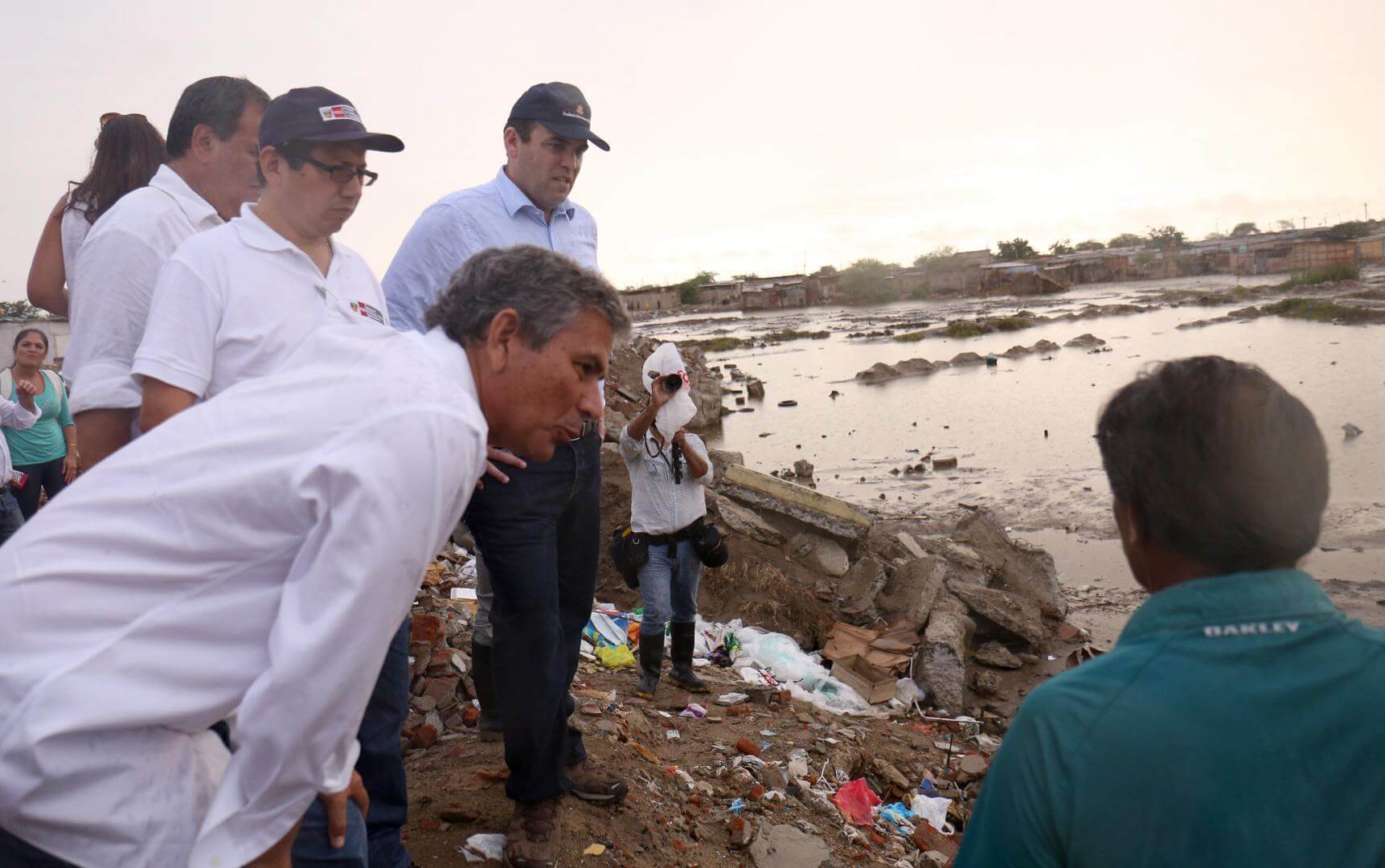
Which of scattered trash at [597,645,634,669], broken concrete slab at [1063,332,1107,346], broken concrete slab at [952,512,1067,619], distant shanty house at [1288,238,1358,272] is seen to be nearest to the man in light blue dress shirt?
scattered trash at [597,645,634,669]

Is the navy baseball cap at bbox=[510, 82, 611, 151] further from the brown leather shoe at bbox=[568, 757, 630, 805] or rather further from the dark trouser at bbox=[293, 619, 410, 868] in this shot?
the brown leather shoe at bbox=[568, 757, 630, 805]

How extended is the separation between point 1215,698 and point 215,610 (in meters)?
1.39

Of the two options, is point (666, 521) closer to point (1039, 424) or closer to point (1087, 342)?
point (1039, 424)

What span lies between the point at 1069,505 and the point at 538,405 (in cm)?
1009

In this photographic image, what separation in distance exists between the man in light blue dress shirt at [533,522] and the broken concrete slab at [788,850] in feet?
2.19

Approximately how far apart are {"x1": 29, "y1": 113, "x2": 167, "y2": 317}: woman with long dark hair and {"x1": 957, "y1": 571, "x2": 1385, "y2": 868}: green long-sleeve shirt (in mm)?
3280

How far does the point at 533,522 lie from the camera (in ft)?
10.0

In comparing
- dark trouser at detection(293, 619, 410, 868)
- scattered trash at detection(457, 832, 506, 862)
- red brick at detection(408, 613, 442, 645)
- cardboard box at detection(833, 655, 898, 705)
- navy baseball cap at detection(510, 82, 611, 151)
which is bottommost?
cardboard box at detection(833, 655, 898, 705)

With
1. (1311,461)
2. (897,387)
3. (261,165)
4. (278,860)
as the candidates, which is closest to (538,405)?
(278,860)

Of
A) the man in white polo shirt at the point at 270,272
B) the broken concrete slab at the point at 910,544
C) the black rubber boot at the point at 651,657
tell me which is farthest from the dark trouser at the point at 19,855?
the broken concrete slab at the point at 910,544

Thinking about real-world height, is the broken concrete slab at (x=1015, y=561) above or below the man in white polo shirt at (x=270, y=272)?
below

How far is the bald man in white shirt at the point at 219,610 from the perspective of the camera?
1423 mm

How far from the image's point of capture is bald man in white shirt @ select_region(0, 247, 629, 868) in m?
1.42

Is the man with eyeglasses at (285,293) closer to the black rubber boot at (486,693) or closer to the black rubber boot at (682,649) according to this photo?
the black rubber boot at (486,693)
